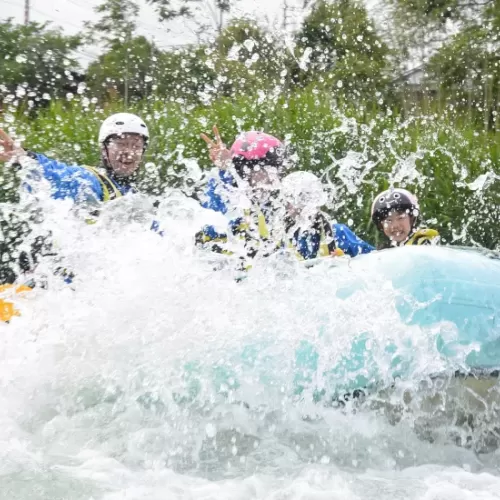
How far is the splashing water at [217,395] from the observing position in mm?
2777

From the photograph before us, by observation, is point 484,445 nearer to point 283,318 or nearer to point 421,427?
point 421,427

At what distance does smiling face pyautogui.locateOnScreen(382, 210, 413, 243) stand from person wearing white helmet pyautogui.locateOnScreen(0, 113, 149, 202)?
A: 1.63 meters

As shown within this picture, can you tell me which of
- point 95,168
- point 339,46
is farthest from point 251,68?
point 339,46

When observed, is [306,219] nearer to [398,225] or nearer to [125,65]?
[398,225]

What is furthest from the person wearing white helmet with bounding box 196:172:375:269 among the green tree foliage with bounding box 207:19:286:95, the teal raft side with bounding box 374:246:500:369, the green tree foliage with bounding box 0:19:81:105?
the green tree foliage with bounding box 0:19:81:105

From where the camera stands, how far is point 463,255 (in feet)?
11.2

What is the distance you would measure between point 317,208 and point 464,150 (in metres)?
3.20

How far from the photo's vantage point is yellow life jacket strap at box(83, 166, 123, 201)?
4730mm

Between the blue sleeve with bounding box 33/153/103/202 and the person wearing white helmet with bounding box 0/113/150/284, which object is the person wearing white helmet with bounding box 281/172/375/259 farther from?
the blue sleeve with bounding box 33/153/103/202

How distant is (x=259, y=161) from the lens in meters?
4.47

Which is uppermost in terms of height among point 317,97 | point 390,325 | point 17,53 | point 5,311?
point 17,53

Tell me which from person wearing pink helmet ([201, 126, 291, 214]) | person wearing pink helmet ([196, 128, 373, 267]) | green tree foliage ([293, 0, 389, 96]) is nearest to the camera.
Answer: person wearing pink helmet ([196, 128, 373, 267])

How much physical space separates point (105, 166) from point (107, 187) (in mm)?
231

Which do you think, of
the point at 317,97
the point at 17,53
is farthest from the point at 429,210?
the point at 17,53
